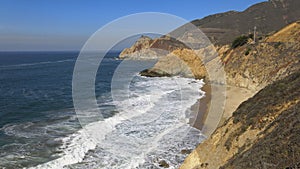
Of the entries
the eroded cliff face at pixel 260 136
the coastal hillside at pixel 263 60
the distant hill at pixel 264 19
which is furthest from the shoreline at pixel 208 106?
the distant hill at pixel 264 19

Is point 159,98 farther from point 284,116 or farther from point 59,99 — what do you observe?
point 284,116

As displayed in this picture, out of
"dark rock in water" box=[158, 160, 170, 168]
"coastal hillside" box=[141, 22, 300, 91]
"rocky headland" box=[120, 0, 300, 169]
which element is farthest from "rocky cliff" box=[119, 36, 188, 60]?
"dark rock in water" box=[158, 160, 170, 168]

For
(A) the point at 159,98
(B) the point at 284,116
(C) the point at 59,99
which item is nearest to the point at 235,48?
(A) the point at 159,98

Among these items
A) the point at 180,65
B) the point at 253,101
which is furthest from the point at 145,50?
the point at 253,101

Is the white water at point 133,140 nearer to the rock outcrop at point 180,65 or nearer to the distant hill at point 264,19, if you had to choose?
the rock outcrop at point 180,65

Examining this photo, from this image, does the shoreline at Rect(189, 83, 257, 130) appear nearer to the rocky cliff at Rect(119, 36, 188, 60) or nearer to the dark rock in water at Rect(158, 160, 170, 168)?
the dark rock in water at Rect(158, 160, 170, 168)
